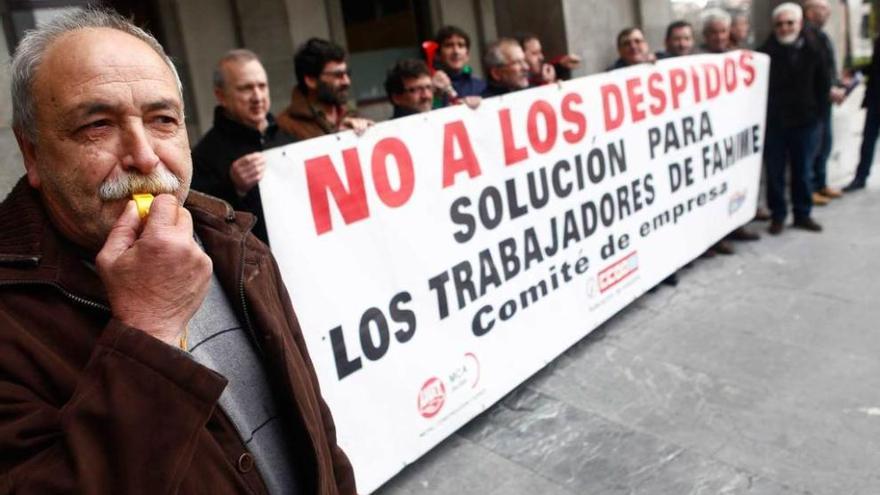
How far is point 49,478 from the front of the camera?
0.88m

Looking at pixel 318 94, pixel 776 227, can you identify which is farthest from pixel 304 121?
pixel 776 227

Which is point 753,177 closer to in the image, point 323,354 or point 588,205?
point 588,205

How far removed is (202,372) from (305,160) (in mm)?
1572

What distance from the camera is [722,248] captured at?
5.31 meters

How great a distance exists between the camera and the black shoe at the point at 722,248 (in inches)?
208

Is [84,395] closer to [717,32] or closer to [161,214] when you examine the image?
[161,214]

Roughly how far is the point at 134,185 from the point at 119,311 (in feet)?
0.72

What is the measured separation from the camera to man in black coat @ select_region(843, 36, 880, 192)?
679 cm

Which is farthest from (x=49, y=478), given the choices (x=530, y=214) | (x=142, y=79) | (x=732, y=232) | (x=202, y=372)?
(x=732, y=232)

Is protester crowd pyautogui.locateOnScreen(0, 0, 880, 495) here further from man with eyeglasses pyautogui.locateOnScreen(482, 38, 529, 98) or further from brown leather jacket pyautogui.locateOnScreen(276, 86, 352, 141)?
man with eyeglasses pyautogui.locateOnScreen(482, 38, 529, 98)

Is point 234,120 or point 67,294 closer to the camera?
point 67,294

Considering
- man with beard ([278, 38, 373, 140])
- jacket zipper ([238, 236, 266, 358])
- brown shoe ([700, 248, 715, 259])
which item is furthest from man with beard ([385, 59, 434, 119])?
brown shoe ([700, 248, 715, 259])

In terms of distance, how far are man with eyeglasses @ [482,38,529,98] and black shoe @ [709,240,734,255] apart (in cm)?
231

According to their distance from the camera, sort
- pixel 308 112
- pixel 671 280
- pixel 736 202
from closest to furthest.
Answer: pixel 308 112
pixel 671 280
pixel 736 202
